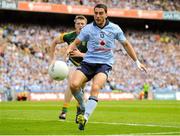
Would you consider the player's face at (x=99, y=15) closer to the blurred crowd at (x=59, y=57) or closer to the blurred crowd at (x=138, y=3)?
the blurred crowd at (x=59, y=57)

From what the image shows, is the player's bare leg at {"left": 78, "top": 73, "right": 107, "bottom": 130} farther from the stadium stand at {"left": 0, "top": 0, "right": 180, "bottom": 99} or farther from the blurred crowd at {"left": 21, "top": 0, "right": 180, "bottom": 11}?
the blurred crowd at {"left": 21, "top": 0, "right": 180, "bottom": 11}

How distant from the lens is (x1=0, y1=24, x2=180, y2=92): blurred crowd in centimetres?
4494

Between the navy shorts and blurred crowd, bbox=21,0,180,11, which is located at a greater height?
blurred crowd, bbox=21,0,180,11

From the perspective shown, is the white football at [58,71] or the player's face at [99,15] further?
the white football at [58,71]

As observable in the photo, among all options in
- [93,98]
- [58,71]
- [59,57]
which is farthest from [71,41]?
[59,57]

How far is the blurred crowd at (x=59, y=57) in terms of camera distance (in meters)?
44.9

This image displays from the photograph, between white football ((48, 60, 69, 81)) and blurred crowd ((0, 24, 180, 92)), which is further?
blurred crowd ((0, 24, 180, 92))

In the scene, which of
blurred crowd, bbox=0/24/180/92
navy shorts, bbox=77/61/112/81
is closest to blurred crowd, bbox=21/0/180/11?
blurred crowd, bbox=0/24/180/92

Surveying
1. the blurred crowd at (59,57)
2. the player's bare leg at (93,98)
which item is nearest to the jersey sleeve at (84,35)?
the player's bare leg at (93,98)

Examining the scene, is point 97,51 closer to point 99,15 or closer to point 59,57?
point 99,15

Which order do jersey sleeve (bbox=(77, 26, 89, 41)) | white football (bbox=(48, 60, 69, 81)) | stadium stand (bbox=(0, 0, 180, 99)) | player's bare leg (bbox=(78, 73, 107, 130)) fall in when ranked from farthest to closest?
stadium stand (bbox=(0, 0, 180, 99)) → white football (bbox=(48, 60, 69, 81)) → jersey sleeve (bbox=(77, 26, 89, 41)) → player's bare leg (bbox=(78, 73, 107, 130))

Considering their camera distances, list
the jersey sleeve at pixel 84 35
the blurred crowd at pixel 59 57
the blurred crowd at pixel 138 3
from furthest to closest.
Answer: the blurred crowd at pixel 138 3 < the blurred crowd at pixel 59 57 < the jersey sleeve at pixel 84 35

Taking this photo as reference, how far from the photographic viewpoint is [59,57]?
4788cm

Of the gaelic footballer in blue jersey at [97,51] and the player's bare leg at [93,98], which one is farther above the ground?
the gaelic footballer in blue jersey at [97,51]
